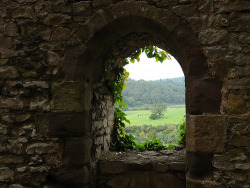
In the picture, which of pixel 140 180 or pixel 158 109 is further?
pixel 158 109

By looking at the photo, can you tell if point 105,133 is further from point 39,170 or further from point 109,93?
point 39,170

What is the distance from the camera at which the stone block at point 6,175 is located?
2.37 metres

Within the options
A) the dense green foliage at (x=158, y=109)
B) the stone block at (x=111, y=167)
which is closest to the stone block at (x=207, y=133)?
the stone block at (x=111, y=167)

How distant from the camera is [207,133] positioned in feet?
6.84

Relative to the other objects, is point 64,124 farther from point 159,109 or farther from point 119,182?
point 159,109

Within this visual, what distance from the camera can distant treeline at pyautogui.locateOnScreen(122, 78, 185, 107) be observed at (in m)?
5.35

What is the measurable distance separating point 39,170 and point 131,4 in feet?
6.86

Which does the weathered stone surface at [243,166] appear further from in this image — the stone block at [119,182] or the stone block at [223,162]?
the stone block at [119,182]

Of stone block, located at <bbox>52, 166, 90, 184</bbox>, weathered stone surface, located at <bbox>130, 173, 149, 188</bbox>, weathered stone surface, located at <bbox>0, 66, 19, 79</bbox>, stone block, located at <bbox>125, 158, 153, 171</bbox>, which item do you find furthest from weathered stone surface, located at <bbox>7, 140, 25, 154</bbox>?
weathered stone surface, located at <bbox>130, 173, 149, 188</bbox>

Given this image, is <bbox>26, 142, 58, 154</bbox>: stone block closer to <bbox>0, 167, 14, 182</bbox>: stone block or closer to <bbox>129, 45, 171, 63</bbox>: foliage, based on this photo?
<bbox>0, 167, 14, 182</bbox>: stone block

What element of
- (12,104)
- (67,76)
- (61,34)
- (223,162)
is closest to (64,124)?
(67,76)

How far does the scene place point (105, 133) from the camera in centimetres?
312

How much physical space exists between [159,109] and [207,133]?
8.34ft

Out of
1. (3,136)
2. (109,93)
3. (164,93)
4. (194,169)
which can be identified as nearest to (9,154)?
(3,136)
